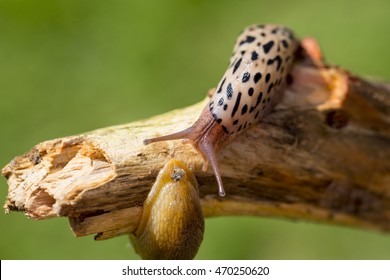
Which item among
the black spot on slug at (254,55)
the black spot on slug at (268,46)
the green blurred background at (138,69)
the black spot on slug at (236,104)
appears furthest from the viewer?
the green blurred background at (138,69)

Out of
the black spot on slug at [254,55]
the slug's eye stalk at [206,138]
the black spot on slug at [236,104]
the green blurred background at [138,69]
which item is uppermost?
the black spot on slug at [254,55]

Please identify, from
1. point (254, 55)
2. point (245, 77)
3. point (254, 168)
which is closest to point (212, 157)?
point (254, 168)

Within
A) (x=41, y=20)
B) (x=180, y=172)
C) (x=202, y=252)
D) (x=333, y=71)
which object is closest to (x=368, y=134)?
(x=333, y=71)

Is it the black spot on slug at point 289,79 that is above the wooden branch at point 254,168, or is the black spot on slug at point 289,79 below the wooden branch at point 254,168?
above

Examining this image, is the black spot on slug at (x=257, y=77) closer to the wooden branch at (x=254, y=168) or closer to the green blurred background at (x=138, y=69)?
the wooden branch at (x=254, y=168)

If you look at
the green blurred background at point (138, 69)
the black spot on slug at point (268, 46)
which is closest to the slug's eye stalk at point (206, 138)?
the black spot on slug at point (268, 46)
